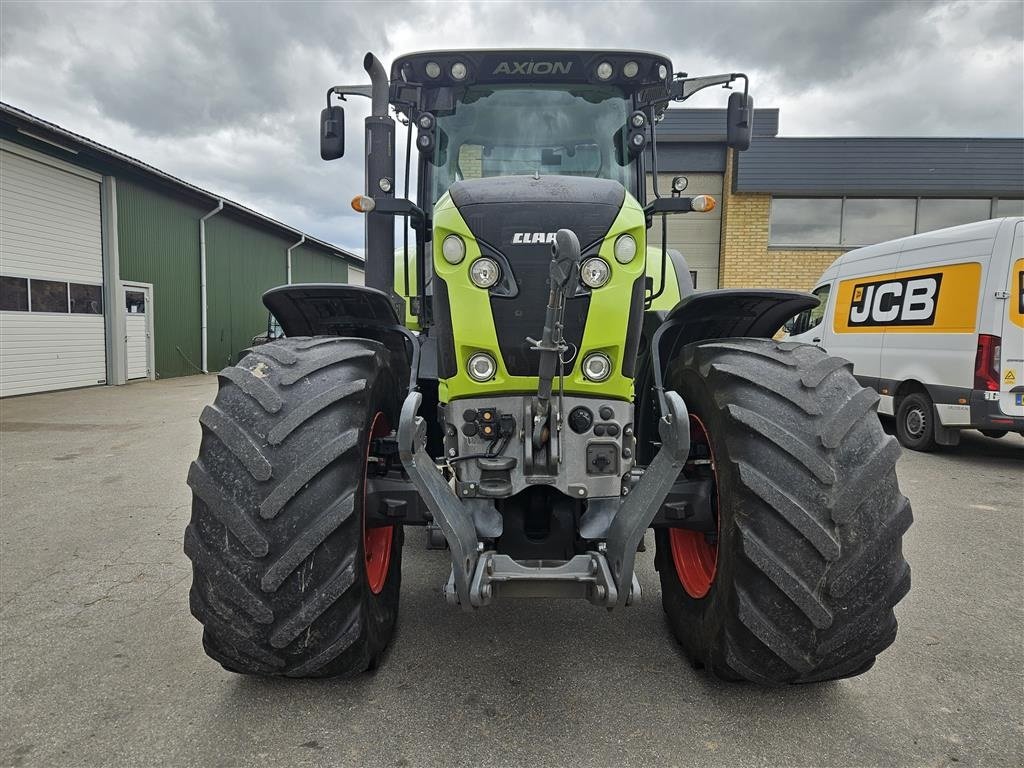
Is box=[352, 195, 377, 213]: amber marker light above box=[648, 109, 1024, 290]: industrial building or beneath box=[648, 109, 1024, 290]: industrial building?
beneath

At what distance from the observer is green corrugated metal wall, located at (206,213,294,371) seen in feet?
57.5

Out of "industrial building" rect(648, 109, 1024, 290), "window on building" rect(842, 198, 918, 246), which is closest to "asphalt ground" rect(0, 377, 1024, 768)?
"industrial building" rect(648, 109, 1024, 290)

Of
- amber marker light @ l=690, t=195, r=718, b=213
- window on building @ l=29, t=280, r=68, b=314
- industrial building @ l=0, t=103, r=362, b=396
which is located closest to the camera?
amber marker light @ l=690, t=195, r=718, b=213

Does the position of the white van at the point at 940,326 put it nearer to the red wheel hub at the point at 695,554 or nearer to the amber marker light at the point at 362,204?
the red wheel hub at the point at 695,554

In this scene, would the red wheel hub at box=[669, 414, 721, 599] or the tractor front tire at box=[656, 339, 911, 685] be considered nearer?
the tractor front tire at box=[656, 339, 911, 685]

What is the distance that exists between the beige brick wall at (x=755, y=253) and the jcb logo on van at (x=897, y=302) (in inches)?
243

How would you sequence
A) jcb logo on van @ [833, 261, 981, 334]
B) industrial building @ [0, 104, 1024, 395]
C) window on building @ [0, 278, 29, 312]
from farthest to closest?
industrial building @ [0, 104, 1024, 395] → window on building @ [0, 278, 29, 312] → jcb logo on van @ [833, 261, 981, 334]

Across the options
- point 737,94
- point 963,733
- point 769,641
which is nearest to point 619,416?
point 769,641

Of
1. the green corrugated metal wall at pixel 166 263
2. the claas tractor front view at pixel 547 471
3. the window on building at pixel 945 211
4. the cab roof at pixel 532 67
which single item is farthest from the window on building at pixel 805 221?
the green corrugated metal wall at pixel 166 263

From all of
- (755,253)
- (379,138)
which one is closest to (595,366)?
(379,138)

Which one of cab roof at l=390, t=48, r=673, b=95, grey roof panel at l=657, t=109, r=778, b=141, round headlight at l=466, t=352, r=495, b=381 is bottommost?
round headlight at l=466, t=352, r=495, b=381

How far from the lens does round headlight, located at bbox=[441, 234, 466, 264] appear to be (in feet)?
7.27

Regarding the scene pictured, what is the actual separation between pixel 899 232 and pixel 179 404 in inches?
599

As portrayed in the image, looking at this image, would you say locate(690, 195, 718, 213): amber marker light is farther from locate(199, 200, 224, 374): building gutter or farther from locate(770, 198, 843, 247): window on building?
locate(199, 200, 224, 374): building gutter
